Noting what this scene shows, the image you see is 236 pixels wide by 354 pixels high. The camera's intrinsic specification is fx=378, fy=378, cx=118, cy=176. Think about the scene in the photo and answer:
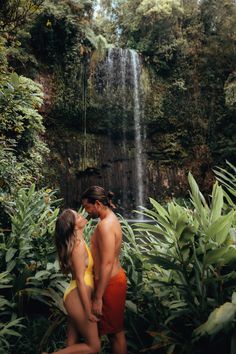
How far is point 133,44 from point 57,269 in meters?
16.4

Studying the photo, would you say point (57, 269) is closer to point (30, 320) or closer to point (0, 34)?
point (30, 320)

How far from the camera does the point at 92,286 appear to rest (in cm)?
246

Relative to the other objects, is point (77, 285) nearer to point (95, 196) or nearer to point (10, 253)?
point (95, 196)

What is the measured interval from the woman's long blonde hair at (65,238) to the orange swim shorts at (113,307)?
0.99 feet

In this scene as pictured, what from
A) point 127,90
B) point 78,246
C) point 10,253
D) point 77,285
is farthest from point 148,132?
point 77,285

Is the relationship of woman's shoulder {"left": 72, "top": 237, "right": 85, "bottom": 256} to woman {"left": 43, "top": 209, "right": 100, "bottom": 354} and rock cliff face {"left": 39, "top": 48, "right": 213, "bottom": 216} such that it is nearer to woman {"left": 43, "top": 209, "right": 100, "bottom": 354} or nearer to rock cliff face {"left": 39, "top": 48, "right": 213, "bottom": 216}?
woman {"left": 43, "top": 209, "right": 100, "bottom": 354}

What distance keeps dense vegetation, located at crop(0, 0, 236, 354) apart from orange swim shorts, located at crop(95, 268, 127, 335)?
9.7 inches

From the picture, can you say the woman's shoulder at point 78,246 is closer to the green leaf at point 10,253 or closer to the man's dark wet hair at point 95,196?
the man's dark wet hair at point 95,196

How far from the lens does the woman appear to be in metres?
2.36

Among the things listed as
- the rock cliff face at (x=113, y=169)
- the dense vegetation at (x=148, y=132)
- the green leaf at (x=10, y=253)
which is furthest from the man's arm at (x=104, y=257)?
the rock cliff face at (x=113, y=169)

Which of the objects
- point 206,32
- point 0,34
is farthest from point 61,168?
point 0,34

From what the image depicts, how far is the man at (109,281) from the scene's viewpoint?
238 centimetres

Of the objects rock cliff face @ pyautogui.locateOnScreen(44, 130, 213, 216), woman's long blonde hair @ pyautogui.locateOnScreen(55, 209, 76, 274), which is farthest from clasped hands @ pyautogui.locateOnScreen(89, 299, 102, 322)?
rock cliff face @ pyautogui.locateOnScreen(44, 130, 213, 216)

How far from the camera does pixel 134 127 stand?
55.3ft
